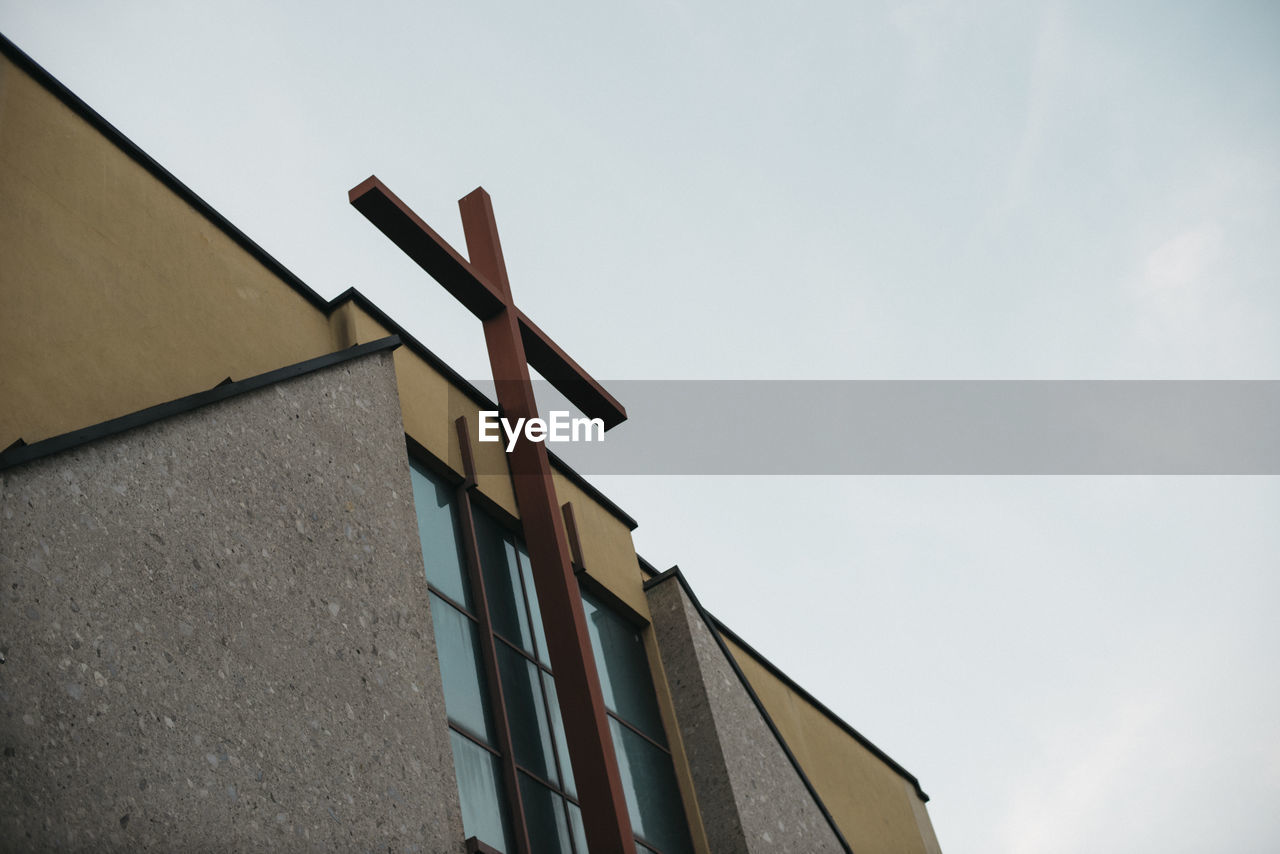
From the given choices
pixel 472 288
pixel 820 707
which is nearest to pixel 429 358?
pixel 472 288

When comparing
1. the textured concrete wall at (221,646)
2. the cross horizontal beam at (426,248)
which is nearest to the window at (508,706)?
the textured concrete wall at (221,646)

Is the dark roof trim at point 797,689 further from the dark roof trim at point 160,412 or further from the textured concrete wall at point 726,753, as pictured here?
the dark roof trim at point 160,412

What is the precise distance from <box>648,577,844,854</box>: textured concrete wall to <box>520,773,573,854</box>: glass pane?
4.74 ft

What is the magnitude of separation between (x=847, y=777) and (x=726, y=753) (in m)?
3.40

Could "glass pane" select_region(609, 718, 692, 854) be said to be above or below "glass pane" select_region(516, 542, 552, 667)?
below

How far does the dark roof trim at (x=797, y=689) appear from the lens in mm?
9367

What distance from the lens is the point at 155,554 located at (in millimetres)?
4262

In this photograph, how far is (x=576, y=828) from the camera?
6816 millimetres

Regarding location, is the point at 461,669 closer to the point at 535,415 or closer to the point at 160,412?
the point at 535,415

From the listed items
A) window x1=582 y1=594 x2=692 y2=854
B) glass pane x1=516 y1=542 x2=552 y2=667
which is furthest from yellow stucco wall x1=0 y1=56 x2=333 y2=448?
window x1=582 y1=594 x2=692 y2=854

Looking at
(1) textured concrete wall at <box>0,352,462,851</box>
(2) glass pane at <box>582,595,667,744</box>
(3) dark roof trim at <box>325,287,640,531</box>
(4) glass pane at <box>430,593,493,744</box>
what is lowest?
(1) textured concrete wall at <box>0,352,462,851</box>

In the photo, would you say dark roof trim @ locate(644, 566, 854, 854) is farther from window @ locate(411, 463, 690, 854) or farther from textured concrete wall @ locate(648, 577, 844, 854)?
window @ locate(411, 463, 690, 854)

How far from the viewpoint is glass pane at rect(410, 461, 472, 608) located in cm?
692

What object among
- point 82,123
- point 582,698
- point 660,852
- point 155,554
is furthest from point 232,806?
point 660,852
